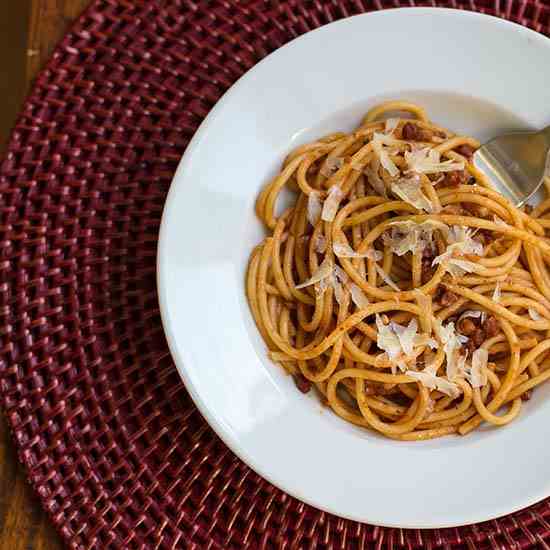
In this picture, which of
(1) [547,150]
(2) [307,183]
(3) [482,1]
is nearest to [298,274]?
(2) [307,183]

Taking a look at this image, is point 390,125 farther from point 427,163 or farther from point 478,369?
point 478,369

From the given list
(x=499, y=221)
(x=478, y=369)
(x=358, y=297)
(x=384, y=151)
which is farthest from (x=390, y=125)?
(x=478, y=369)

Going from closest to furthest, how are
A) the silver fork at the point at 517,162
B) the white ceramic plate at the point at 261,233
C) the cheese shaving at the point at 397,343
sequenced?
1. the white ceramic plate at the point at 261,233
2. the cheese shaving at the point at 397,343
3. the silver fork at the point at 517,162

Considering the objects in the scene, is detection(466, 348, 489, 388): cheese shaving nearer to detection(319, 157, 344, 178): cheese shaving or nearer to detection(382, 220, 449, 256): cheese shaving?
detection(382, 220, 449, 256): cheese shaving

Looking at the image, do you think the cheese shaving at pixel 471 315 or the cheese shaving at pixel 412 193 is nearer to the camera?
the cheese shaving at pixel 412 193

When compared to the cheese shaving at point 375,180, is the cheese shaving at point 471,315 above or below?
below

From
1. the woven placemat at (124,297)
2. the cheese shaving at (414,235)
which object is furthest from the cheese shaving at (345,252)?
the woven placemat at (124,297)

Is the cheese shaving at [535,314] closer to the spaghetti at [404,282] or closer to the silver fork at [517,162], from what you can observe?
the spaghetti at [404,282]
